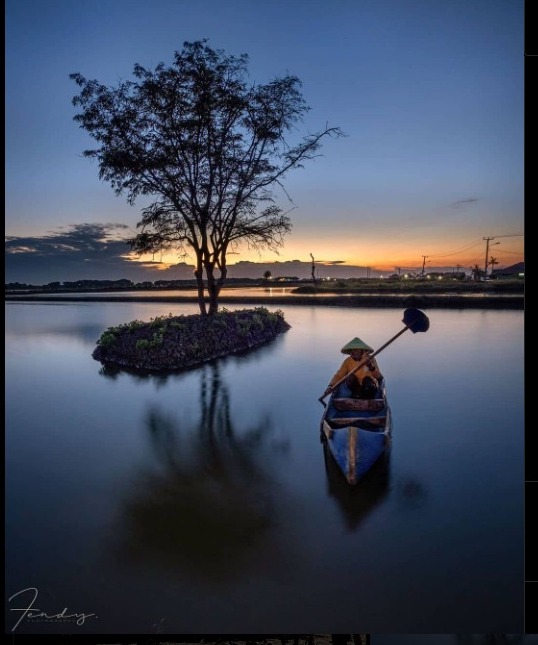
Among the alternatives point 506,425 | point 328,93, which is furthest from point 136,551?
point 328,93

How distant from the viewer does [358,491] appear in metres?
2.41

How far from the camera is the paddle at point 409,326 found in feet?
8.91

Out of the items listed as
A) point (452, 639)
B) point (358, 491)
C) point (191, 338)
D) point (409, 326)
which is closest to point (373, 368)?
point (409, 326)

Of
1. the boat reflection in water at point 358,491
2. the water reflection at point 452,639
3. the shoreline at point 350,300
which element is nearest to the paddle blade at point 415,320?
the shoreline at point 350,300

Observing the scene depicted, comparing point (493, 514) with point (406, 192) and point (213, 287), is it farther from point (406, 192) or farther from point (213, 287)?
point (213, 287)

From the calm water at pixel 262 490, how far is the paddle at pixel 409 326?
8 cm

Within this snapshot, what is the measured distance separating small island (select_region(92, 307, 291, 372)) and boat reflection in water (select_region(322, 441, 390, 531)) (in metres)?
1.24

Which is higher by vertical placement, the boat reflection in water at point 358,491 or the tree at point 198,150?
the tree at point 198,150

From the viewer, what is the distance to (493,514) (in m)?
2.35

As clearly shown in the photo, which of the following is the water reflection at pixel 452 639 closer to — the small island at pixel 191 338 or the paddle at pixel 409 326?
the paddle at pixel 409 326

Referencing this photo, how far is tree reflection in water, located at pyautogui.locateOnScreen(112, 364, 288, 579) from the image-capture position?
7.16 ft
